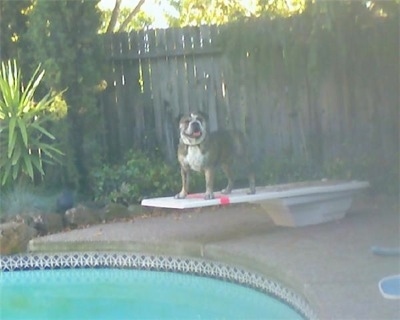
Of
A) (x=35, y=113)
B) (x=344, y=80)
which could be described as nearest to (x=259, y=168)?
(x=344, y=80)

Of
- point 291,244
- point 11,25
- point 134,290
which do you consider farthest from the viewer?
point 11,25

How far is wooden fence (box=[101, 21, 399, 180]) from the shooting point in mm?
8648

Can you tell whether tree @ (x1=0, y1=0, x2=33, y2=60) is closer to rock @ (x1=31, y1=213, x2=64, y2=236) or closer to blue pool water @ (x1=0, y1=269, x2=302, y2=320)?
rock @ (x1=31, y1=213, x2=64, y2=236)

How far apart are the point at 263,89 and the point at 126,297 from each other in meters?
3.60

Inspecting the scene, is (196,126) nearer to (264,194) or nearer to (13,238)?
(264,194)

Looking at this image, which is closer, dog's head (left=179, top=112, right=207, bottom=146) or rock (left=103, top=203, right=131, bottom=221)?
dog's head (left=179, top=112, right=207, bottom=146)

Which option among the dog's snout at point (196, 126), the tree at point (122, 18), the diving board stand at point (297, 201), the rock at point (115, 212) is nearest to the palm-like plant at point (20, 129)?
the rock at point (115, 212)

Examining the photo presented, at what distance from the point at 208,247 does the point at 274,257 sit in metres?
0.78

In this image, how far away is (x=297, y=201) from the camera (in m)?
7.14

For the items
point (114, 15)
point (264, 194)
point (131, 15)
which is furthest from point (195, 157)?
point (131, 15)

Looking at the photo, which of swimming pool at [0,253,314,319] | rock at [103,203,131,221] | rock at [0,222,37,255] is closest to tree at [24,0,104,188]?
rock at [103,203,131,221]

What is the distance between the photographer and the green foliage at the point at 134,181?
9.09 metres

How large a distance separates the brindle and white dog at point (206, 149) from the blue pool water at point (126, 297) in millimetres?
759

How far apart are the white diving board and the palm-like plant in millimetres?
2204
